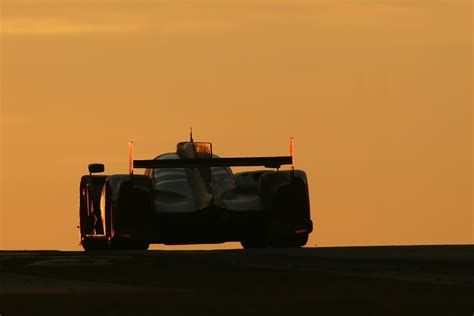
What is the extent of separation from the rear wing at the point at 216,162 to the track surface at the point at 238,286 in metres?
7.46

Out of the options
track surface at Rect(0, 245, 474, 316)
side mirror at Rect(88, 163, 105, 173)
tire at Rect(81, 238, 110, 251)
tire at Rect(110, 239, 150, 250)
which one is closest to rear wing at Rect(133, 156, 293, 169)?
tire at Rect(110, 239, 150, 250)

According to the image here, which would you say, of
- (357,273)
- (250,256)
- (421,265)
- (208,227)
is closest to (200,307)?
(357,273)

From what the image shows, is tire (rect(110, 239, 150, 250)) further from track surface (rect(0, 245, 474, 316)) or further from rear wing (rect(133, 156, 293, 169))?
track surface (rect(0, 245, 474, 316))

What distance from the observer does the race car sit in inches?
1347

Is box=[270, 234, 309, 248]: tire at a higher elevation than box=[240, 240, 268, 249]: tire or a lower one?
higher

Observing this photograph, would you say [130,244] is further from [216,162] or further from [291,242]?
[291,242]

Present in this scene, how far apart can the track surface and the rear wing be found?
746cm

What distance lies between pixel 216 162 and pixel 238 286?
16.4 m

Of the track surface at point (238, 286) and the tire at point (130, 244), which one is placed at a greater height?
the track surface at point (238, 286)

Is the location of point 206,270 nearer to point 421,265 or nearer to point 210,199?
point 421,265

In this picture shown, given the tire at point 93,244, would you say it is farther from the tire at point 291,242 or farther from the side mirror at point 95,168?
the tire at point 291,242

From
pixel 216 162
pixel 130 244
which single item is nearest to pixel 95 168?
pixel 130 244

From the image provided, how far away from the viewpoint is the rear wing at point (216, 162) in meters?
34.1

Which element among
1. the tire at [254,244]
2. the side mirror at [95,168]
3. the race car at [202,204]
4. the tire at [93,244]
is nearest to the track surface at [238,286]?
the race car at [202,204]
